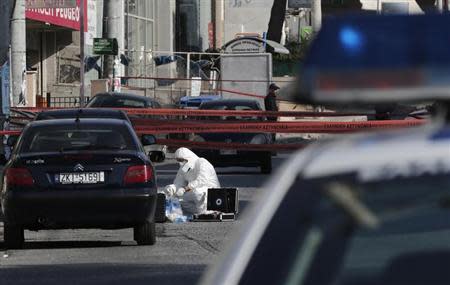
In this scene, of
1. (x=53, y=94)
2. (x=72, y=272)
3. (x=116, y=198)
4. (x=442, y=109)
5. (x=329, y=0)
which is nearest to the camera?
(x=442, y=109)

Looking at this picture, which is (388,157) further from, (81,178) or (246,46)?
(246,46)

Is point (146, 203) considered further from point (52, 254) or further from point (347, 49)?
point (347, 49)

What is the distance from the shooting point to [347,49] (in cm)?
322

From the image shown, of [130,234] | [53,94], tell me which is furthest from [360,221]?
[53,94]

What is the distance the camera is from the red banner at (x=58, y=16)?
126 feet

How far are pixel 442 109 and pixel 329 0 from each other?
238 feet

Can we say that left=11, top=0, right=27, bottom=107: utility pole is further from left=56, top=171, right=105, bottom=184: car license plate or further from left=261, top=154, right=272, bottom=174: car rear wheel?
left=56, top=171, right=105, bottom=184: car license plate

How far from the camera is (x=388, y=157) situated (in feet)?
10.7

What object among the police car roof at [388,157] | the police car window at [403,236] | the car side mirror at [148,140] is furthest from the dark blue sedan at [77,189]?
the police car roof at [388,157]

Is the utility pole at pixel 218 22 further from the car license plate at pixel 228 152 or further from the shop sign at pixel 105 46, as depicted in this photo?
the car license plate at pixel 228 152

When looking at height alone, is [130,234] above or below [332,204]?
below

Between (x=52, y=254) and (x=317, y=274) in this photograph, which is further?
(x=52, y=254)

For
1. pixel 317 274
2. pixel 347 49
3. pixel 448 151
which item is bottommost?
pixel 317 274

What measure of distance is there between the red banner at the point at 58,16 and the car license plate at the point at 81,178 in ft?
80.0
